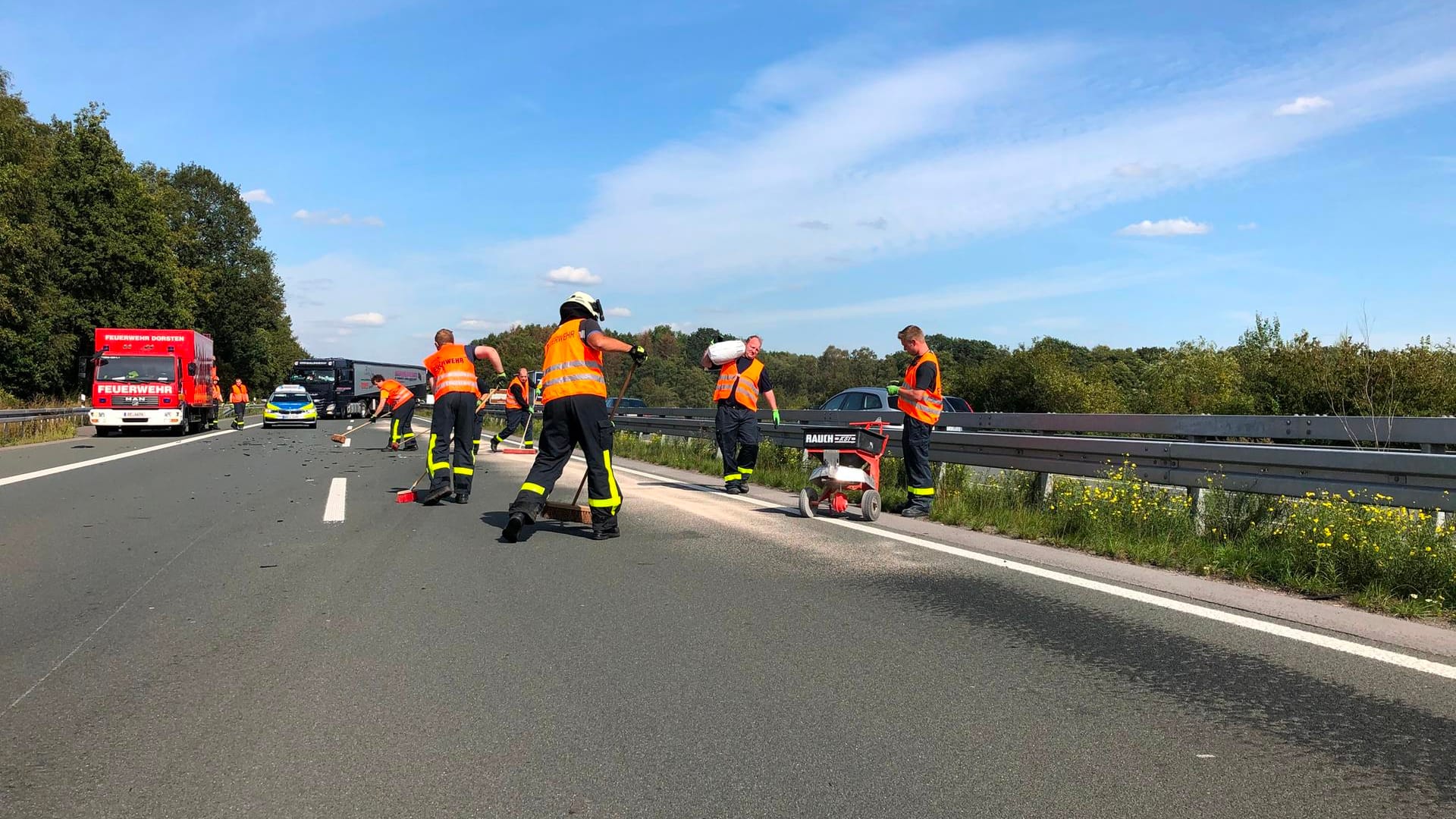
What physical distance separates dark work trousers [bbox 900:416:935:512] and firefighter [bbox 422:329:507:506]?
4370mm

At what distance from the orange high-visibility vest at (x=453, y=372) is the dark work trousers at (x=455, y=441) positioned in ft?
0.27

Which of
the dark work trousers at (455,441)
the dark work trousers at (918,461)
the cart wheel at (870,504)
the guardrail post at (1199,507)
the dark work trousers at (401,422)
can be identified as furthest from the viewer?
the dark work trousers at (401,422)

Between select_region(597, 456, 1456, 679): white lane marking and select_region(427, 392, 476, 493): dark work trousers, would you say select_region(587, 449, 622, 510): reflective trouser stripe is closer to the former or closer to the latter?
select_region(597, 456, 1456, 679): white lane marking

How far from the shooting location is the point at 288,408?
120ft

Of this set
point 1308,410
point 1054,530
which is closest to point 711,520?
point 1054,530

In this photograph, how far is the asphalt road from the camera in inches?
124

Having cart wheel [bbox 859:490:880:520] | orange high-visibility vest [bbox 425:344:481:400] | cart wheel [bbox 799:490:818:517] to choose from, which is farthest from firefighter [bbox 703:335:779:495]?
orange high-visibility vest [bbox 425:344:481:400]

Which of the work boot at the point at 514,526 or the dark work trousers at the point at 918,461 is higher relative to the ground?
the dark work trousers at the point at 918,461

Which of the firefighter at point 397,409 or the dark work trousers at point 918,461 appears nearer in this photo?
the dark work trousers at point 918,461

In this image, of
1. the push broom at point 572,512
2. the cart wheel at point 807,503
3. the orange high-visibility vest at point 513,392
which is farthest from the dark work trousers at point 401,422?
the cart wheel at point 807,503

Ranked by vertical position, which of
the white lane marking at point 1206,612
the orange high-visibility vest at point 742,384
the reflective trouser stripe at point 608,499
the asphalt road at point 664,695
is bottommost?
the asphalt road at point 664,695

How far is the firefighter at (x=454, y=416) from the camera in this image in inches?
433

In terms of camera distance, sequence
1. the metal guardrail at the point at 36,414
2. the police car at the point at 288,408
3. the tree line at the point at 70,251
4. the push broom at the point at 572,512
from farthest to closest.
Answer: the tree line at the point at 70,251 < the police car at the point at 288,408 < the metal guardrail at the point at 36,414 < the push broom at the point at 572,512

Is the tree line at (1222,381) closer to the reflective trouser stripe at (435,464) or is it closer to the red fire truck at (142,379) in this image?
the reflective trouser stripe at (435,464)
